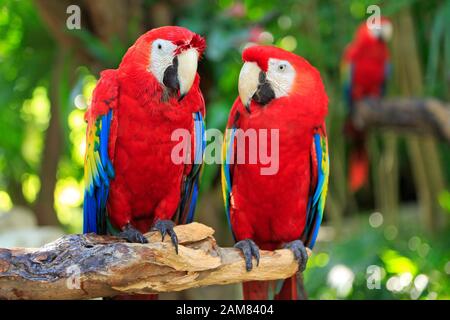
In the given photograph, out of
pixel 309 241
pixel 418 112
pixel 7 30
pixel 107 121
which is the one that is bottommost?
pixel 309 241

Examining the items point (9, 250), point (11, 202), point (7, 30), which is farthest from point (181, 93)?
point (11, 202)

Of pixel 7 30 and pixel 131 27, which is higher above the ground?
pixel 7 30

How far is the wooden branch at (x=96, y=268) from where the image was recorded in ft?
3.71

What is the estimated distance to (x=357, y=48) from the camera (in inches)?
145

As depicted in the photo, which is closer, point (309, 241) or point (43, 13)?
point (309, 241)

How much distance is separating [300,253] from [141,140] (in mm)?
434

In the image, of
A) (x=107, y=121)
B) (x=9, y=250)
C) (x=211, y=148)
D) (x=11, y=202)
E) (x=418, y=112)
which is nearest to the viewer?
(x=9, y=250)

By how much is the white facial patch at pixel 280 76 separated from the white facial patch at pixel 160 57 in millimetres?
215

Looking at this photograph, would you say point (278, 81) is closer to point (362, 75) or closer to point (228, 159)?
point (228, 159)

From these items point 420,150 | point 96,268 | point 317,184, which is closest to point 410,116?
point 420,150

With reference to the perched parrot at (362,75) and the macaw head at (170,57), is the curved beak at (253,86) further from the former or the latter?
the perched parrot at (362,75)

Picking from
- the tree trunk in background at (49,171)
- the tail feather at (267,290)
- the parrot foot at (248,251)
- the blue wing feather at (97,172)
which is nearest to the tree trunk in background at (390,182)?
the tree trunk in background at (49,171)

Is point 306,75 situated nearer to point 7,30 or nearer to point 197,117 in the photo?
point 197,117

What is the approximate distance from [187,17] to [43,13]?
586mm
